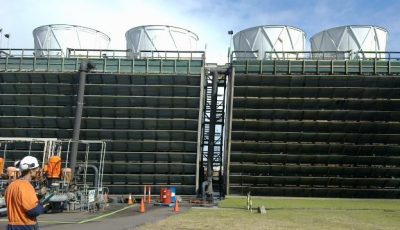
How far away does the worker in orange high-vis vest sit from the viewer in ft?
18.8

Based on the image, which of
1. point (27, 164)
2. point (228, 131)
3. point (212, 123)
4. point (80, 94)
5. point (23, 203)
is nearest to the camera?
point (23, 203)

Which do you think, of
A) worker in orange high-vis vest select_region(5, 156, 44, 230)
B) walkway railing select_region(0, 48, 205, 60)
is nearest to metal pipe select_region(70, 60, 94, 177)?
walkway railing select_region(0, 48, 205, 60)

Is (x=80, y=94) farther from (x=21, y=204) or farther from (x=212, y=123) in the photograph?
(x=21, y=204)

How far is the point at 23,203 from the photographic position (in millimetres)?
5730

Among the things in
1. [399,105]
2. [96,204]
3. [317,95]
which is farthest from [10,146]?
[399,105]

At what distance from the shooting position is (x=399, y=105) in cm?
3753

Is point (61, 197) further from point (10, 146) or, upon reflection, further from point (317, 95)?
point (317, 95)

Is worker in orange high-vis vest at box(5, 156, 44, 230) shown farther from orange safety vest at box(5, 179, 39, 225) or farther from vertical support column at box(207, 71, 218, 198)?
vertical support column at box(207, 71, 218, 198)

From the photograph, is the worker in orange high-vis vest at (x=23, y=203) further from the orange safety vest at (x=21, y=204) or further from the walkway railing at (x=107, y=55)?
the walkway railing at (x=107, y=55)

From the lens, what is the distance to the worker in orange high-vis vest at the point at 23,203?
5.73 metres

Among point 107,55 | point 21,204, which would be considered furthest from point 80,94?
point 21,204

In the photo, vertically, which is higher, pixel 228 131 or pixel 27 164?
pixel 228 131

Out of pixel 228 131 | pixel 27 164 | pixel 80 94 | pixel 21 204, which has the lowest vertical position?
pixel 21 204

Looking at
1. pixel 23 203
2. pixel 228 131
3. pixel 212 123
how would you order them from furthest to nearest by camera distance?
pixel 212 123, pixel 228 131, pixel 23 203
